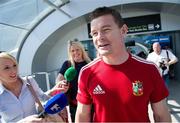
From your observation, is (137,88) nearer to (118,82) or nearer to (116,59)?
(118,82)

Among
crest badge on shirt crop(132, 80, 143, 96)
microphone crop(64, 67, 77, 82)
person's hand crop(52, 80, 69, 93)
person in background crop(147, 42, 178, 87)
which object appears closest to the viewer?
crest badge on shirt crop(132, 80, 143, 96)

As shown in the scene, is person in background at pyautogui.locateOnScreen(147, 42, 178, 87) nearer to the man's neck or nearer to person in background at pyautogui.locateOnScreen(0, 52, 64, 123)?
person in background at pyautogui.locateOnScreen(0, 52, 64, 123)

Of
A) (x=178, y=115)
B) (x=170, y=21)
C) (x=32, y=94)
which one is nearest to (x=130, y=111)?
(x=32, y=94)

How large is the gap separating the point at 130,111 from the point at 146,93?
138 millimetres

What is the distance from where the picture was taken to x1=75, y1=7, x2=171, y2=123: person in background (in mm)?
1848

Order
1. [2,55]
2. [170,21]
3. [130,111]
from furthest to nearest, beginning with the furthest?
[170,21] < [2,55] < [130,111]

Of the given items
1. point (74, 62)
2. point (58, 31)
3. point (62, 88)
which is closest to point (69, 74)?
point (62, 88)

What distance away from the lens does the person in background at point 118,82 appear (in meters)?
1.85

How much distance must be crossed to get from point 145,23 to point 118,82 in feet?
41.0

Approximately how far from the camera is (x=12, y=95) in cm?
263

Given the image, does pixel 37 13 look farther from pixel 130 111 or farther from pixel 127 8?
pixel 130 111

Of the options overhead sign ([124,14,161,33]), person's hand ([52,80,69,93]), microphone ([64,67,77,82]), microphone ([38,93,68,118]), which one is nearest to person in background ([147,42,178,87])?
microphone ([64,67,77,82])

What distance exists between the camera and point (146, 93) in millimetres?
1858

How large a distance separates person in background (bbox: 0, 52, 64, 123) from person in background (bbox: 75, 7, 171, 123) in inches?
33.7
